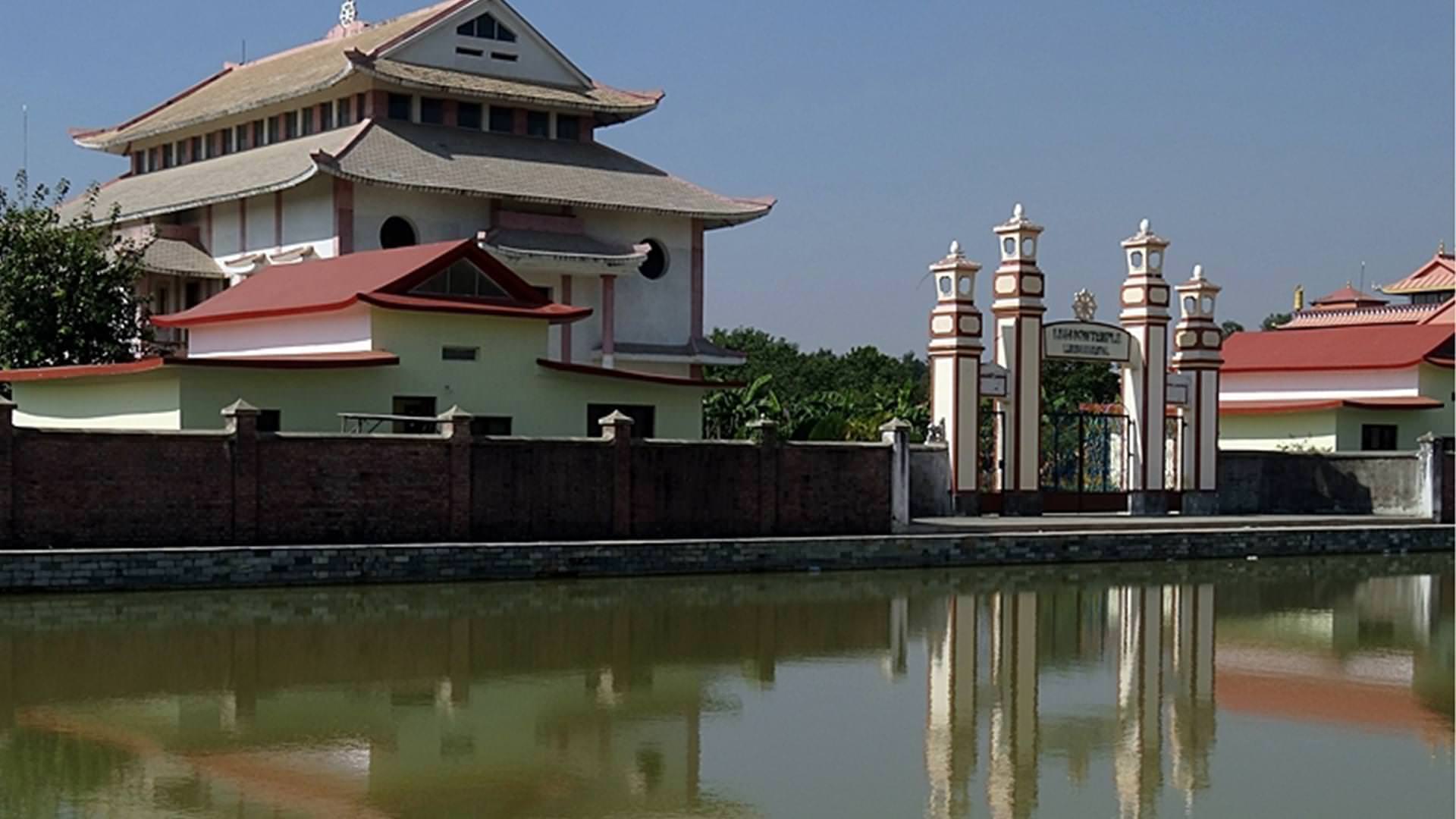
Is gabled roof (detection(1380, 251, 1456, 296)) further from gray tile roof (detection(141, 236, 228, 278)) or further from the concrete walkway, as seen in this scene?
gray tile roof (detection(141, 236, 228, 278))

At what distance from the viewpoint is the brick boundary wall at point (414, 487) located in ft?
82.2

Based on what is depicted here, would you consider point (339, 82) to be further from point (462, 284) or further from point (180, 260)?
point (462, 284)

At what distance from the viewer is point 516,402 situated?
102 feet

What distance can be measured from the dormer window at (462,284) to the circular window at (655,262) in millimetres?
13375

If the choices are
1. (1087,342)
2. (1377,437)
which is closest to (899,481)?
(1087,342)

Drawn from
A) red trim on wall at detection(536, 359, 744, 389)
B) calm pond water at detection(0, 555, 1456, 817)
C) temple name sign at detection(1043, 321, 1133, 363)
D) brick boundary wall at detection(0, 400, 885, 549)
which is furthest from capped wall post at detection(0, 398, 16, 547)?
temple name sign at detection(1043, 321, 1133, 363)

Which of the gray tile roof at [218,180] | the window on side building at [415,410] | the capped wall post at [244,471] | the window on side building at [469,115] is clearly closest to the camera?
the capped wall post at [244,471]

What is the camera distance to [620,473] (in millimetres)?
29406

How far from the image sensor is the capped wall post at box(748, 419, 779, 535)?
31.1 meters

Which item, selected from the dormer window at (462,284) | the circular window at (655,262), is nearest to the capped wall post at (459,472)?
the dormer window at (462,284)

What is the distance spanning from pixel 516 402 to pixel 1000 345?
980 centimetres

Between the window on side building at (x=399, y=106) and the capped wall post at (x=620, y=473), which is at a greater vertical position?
the window on side building at (x=399, y=106)

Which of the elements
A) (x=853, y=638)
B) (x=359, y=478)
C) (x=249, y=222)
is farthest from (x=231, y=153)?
(x=853, y=638)

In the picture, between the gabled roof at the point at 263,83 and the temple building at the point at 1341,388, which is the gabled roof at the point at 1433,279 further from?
the gabled roof at the point at 263,83
